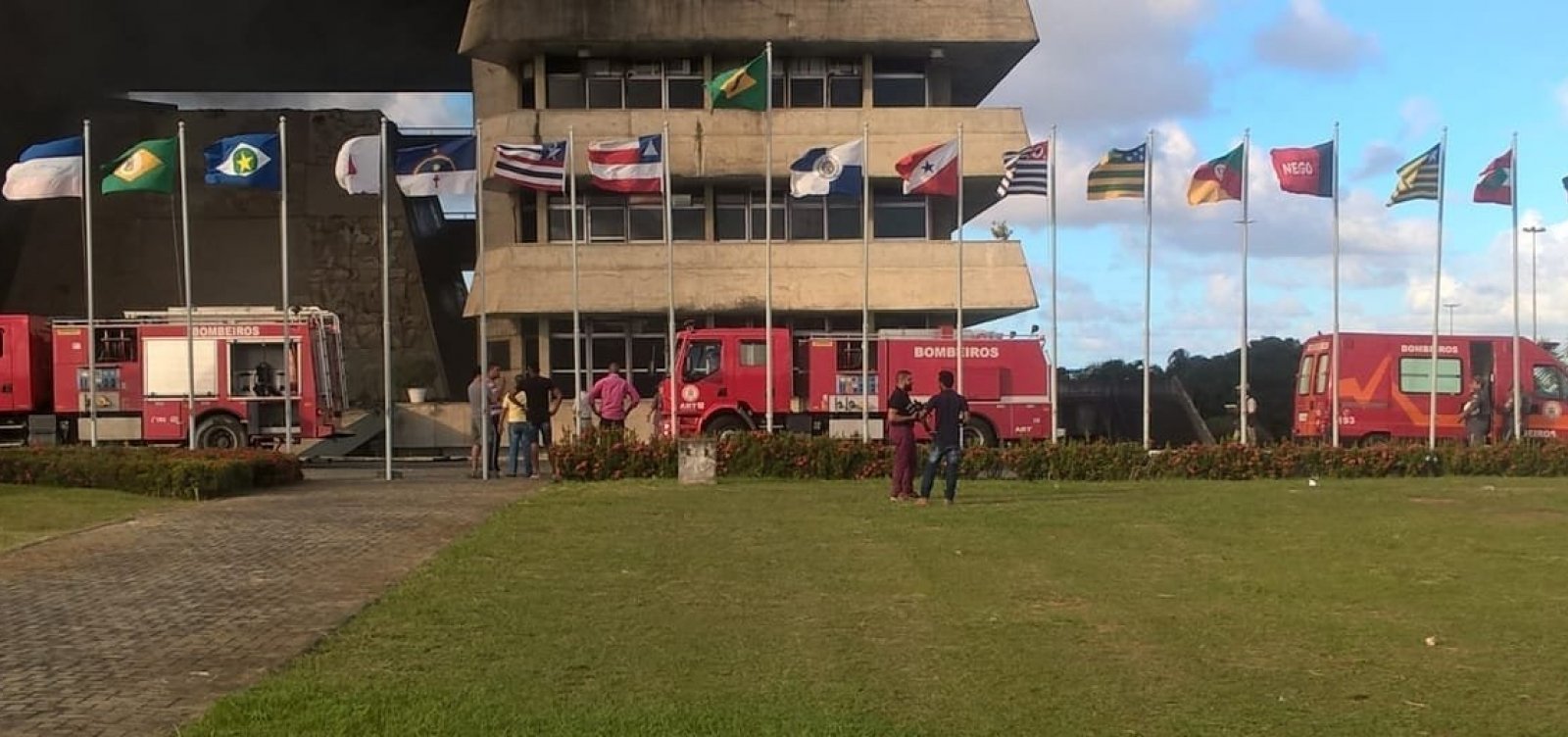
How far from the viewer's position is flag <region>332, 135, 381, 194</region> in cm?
2289

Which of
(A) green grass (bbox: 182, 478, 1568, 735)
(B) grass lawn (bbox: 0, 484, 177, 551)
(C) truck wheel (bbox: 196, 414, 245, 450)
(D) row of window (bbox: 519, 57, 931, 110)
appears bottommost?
(B) grass lawn (bbox: 0, 484, 177, 551)

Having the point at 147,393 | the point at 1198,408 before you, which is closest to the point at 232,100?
the point at 147,393

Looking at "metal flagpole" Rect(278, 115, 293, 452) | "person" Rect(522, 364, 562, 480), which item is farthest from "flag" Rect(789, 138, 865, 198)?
"metal flagpole" Rect(278, 115, 293, 452)

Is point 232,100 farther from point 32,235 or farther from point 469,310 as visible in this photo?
point 469,310

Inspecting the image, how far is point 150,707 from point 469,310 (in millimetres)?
30557

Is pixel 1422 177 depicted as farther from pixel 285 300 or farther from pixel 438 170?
pixel 285 300

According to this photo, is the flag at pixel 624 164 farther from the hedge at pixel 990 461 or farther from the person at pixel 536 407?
the hedge at pixel 990 461

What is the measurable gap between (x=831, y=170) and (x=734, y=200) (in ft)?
33.8

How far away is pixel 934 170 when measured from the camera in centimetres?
2717

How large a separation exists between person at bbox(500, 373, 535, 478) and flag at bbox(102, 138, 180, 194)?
7.69 m

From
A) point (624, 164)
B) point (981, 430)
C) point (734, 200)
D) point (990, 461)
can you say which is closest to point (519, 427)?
point (624, 164)

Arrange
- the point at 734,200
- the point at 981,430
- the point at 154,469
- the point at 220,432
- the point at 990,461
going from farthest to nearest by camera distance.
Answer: the point at 734,200 → the point at 220,432 → the point at 981,430 → the point at 990,461 → the point at 154,469

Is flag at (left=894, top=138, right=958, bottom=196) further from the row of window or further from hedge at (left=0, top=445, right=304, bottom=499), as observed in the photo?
hedge at (left=0, top=445, right=304, bottom=499)

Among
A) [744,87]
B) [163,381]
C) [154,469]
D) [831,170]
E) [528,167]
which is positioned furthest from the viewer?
[163,381]
